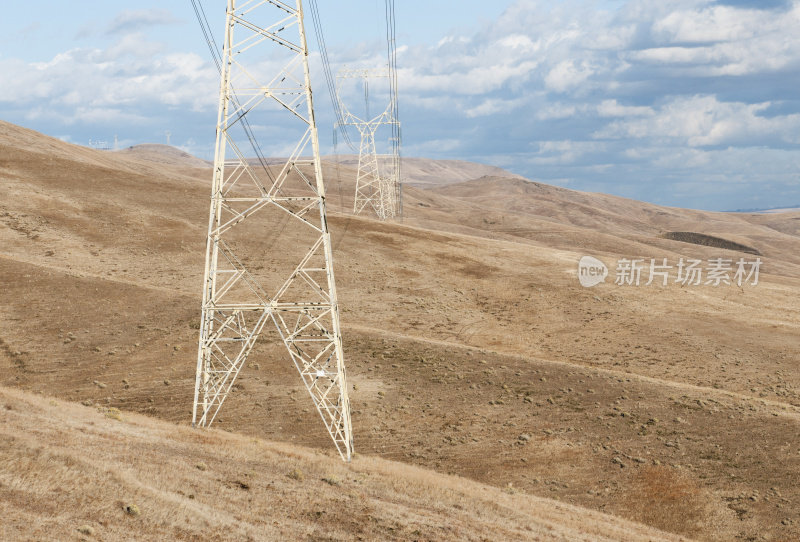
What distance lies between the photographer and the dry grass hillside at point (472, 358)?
33.3 meters

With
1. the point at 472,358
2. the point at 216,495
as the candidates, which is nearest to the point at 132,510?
the point at 216,495

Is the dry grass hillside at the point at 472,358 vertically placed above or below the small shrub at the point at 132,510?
below

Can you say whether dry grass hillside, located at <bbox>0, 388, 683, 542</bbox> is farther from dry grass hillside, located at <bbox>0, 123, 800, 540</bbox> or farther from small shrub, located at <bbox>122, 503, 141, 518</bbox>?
dry grass hillside, located at <bbox>0, 123, 800, 540</bbox>

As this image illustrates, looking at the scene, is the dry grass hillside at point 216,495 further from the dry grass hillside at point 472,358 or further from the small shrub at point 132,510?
the dry grass hillside at point 472,358

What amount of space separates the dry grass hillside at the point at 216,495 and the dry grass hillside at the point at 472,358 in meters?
7.23

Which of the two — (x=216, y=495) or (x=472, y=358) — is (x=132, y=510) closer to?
(x=216, y=495)

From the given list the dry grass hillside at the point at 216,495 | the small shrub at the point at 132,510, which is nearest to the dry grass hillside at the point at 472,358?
the dry grass hillside at the point at 216,495

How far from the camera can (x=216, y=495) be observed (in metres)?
18.6

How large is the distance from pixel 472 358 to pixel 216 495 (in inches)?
1070

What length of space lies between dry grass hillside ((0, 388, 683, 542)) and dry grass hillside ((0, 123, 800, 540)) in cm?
723

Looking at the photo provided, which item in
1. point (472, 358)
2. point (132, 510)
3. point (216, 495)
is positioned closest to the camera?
point (132, 510)

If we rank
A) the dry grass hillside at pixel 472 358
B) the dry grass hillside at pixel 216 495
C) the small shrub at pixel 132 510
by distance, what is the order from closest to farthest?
the dry grass hillside at pixel 216 495 → the small shrub at pixel 132 510 → the dry grass hillside at pixel 472 358

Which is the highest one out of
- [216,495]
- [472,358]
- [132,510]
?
[132,510]

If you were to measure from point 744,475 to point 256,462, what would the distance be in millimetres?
22874
